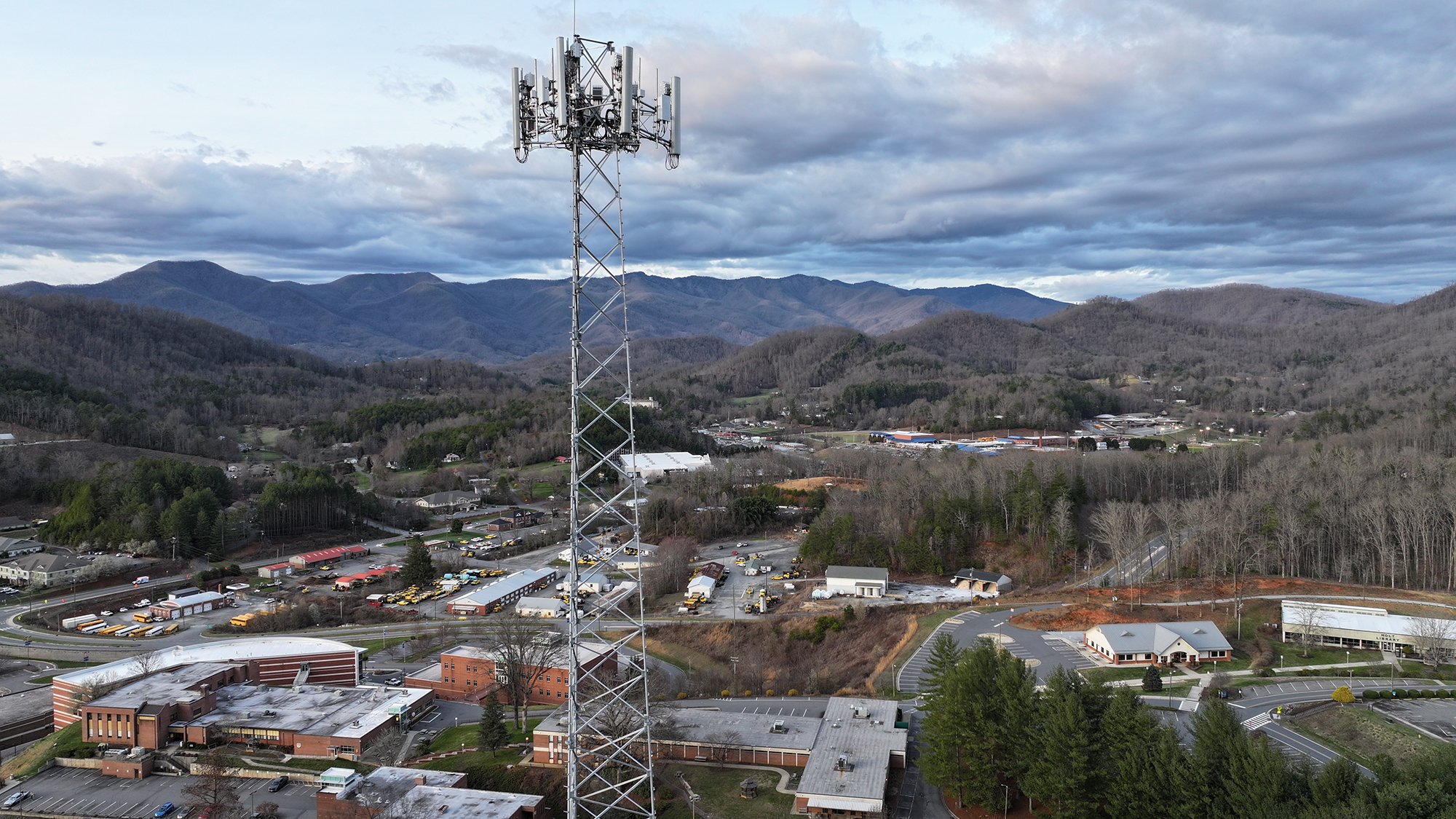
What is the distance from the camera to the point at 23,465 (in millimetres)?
76188

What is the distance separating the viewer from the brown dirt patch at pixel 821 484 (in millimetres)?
72750

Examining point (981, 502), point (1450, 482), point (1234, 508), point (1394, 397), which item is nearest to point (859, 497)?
point (981, 502)

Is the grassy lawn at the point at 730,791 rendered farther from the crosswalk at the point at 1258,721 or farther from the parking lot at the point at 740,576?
the parking lot at the point at 740,576

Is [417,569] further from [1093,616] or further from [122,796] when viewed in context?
[1093,616]

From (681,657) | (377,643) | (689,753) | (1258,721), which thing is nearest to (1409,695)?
(1258,721)

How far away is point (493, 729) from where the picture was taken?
27.4m

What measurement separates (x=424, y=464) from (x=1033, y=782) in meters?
92.6

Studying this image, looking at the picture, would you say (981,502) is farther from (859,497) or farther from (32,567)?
(32,567)

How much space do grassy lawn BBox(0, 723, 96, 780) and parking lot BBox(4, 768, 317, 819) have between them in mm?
650

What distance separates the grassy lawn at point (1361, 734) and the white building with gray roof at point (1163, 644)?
596 centimetres

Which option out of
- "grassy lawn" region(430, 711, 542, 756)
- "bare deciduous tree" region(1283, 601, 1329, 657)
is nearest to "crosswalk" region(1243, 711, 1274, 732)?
"bare deciduous tree" region(1283, 601, 1329, 657)

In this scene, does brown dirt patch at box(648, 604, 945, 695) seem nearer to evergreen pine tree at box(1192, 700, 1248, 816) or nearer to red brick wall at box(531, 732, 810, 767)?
red brick wall at box(531, 732, 810, 767)

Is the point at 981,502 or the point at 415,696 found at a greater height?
the point at 981,502

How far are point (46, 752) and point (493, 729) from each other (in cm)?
1801
